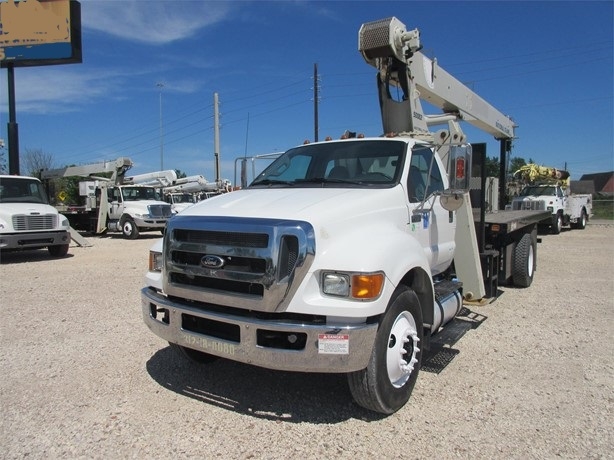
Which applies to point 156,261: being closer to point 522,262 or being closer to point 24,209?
point 522,262

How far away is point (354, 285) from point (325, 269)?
0.71 ft

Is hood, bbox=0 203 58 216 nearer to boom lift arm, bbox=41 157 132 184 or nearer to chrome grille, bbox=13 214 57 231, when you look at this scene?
chrome grille, bbox=13 214 57 231

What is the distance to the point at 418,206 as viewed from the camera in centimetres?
439

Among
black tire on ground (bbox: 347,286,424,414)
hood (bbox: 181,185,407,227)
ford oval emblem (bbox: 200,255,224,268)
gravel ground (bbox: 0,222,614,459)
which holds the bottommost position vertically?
gravel ground (bbox: 0,222,614,459)

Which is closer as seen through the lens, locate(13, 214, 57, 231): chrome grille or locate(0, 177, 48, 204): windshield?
locate(13, 214, 57, 231): chrome grille

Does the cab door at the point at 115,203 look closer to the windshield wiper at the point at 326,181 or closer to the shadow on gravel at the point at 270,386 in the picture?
the shadow on gravel at the point at 270,386

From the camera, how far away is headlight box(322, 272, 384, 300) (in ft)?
10.2

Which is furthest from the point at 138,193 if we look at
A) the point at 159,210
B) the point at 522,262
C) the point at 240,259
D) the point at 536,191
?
the point at 240,259

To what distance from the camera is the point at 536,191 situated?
20703 mm

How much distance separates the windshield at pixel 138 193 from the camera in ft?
69.6

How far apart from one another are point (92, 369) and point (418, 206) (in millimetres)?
3386

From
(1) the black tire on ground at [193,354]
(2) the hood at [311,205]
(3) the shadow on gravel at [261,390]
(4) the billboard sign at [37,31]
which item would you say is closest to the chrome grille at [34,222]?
(3) the shadow on gravel at [261,390]

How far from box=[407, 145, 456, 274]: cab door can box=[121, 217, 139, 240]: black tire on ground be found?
55.4 feet

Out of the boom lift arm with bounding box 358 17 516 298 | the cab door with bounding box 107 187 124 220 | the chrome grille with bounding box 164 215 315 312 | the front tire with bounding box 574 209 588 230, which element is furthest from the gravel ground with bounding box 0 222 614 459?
the front tire with bounding box 574 209 588 230
